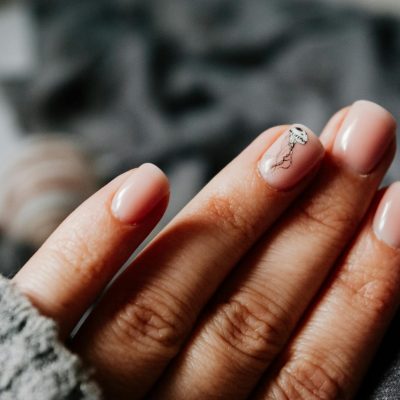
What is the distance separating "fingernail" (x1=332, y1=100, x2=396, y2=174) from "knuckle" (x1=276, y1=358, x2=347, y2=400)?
217 mm

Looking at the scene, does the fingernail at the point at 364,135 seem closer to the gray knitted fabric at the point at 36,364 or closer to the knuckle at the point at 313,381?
the knuckle at the point at 313,381

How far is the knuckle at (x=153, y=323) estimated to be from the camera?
1.75ft

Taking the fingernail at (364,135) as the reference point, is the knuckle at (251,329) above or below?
below

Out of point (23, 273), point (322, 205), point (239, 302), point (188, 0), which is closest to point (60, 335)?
point (23, 273)

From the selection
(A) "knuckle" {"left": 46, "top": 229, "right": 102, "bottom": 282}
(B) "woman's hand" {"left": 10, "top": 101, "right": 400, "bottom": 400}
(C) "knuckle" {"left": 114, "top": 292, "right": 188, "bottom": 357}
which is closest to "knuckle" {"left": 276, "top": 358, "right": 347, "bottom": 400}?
(B) "woman's hand" {"left": 10, "top": 101, "right": 400, "bottom": 400}

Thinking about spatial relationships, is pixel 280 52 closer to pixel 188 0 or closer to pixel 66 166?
pixel 188 0

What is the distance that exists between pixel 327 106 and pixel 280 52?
150 millimetres

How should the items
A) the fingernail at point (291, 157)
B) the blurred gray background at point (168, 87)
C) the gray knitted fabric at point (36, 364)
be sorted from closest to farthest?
the gray knitted fabric at point (36, 364), the fingernail at point (291, 157), the blurred gray background at point (168, 87)

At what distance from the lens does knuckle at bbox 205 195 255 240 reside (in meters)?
0.58

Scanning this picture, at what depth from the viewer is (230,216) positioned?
583 millimetres

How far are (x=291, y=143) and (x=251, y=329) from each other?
0.20m

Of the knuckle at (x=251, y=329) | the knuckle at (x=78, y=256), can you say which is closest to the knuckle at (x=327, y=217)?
the knuckle at (x=251, y=329)

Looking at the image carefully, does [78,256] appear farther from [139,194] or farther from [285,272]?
[285,272]

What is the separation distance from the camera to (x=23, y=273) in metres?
0.53
